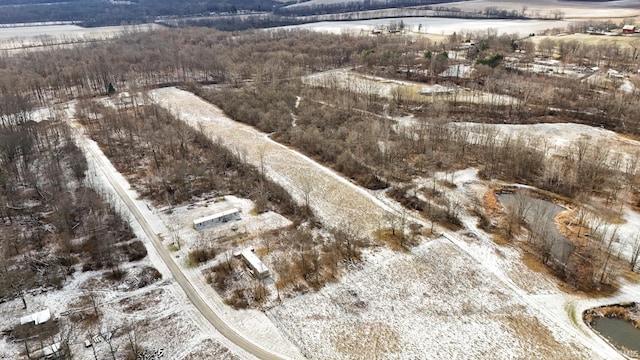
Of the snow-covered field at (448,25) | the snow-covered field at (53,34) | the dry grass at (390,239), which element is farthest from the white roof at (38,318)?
the snow-covered field at (53,34)

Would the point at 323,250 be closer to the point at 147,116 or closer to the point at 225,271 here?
the point at 225,271

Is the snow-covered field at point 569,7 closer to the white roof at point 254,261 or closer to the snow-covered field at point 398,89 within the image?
the snow-covered field at point 398,89

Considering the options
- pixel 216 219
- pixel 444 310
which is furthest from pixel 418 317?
pixel 216 219

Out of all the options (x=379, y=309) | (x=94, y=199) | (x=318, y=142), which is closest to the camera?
(x=379, y=309)

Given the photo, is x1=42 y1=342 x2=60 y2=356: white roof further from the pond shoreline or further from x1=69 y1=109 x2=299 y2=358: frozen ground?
the pond shoreline

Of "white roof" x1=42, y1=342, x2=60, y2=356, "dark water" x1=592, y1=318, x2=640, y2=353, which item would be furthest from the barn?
"white roof" x1=42, y1=342, x2=60, y2=356

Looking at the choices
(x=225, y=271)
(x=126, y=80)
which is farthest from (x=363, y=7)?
(x=225, y=271)
